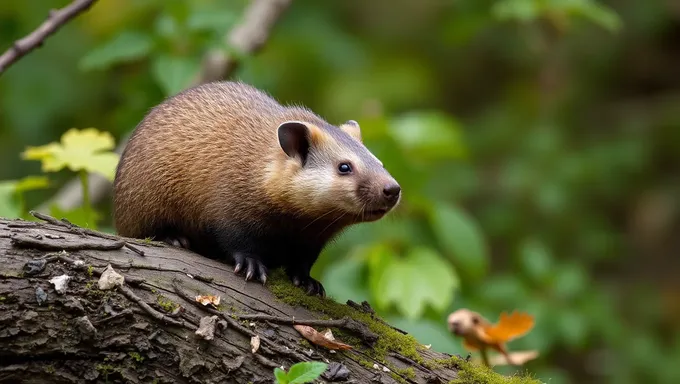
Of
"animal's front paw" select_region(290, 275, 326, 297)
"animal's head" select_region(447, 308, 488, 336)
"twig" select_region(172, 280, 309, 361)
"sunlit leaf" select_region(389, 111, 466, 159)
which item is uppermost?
"sunlit leaf" select_region(389, 111, 466, 159)

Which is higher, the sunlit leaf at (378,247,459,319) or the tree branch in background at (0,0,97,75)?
the sunlit leaf at (378,247,459,319)

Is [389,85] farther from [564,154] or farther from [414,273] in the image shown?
[414,273]

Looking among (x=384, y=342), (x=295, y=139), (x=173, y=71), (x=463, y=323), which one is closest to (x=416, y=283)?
(x=463, y=323)

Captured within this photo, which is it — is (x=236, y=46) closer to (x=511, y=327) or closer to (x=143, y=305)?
(x=511, y=327)

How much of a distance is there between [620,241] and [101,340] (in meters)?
10.1

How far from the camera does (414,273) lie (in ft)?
23.4

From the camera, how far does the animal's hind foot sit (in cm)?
477

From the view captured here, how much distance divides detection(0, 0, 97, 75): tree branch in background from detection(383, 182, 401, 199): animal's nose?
2285 mm

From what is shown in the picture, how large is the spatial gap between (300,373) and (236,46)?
16.7 feet

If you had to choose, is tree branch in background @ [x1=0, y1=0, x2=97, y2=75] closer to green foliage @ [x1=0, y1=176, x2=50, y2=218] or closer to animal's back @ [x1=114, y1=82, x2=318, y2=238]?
green foliage @ [x1=0, y1=176, x2=50, y2=218]

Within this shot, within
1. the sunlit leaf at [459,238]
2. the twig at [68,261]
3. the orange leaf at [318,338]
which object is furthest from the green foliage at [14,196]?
the sunlit leaf at [459,238]

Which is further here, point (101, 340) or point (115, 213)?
point (115, 213)

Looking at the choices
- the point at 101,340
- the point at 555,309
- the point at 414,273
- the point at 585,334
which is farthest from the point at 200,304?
the point at 585,334

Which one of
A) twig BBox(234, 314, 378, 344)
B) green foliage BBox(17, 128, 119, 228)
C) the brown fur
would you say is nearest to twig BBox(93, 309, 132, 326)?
twig BBox(234, 314, 378, 344)
